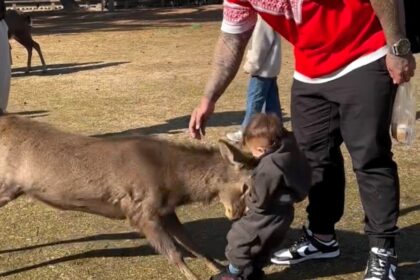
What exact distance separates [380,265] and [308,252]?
55 centimetres

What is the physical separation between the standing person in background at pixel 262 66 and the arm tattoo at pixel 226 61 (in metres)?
2.41

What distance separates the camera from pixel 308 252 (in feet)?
14.8

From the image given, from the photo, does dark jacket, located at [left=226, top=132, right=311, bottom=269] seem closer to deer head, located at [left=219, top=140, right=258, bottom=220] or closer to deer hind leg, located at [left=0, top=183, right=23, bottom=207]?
deer head, located at [left=219, top=140, right=258, bottom=220]

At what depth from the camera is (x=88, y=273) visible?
4.42 meters

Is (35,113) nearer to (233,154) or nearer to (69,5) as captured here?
(233,154)

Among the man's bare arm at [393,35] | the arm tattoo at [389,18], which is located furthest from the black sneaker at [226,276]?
the arm tattoo at [389,18]

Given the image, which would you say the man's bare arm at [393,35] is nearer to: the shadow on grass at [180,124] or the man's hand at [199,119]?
the man's hand at [199,119]

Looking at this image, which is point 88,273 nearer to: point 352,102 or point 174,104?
point 352,102

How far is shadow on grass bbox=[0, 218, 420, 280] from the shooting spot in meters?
4.39

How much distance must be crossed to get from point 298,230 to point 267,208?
121 centimetres

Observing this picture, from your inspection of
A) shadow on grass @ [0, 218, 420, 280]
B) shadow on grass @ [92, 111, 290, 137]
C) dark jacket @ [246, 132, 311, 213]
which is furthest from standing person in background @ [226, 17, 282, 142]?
dark jacket @ [246, 132, 311, 213]

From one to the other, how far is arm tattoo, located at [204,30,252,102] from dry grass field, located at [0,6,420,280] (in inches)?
39.6

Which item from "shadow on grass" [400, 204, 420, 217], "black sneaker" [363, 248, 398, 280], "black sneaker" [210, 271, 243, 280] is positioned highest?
"black sneaker" [363, 248, 398, 280]

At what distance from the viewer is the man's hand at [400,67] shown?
3.66 m
